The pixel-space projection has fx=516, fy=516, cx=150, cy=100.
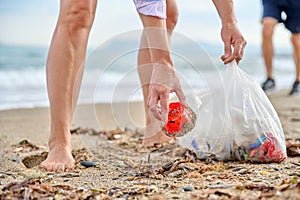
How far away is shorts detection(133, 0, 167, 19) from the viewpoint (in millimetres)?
2260

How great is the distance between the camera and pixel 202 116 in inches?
94.1

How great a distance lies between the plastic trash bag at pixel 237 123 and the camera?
2.30 metres

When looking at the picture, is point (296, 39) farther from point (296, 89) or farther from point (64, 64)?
point (64, 64)

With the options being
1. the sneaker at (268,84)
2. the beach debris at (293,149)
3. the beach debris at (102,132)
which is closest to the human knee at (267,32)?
the sneaker at (268,84)

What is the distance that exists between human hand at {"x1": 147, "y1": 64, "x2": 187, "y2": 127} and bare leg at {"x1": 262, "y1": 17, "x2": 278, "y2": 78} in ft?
12.8

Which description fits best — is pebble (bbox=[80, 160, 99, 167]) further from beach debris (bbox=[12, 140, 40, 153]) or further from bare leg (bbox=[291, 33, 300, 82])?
bare leg (bbox=[291, 33, 300, 82])

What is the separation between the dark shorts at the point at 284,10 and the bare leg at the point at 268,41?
7cm

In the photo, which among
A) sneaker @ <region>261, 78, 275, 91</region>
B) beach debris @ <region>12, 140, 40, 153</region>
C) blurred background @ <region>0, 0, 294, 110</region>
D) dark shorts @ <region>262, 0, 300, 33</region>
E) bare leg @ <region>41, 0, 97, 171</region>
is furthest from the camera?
blurred background @ <region>0, 0, 294, 110</region>

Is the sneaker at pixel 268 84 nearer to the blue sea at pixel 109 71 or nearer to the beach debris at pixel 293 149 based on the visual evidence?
the blue sea at pixel 109 71

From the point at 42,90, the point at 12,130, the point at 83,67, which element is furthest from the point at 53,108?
the point at 42,90

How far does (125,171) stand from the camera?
2.21m

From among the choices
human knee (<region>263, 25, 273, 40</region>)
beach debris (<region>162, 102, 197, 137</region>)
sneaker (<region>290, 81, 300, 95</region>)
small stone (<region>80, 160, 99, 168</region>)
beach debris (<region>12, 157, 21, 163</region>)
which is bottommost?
small stone (<region>80, 160, 99, 168</region>)

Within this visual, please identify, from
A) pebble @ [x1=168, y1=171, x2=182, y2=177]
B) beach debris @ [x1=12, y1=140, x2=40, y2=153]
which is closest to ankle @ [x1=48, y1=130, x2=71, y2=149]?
beach debris @ [x1=12, y1=140, x2=40, y2=153]

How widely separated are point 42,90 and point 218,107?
4.29m
